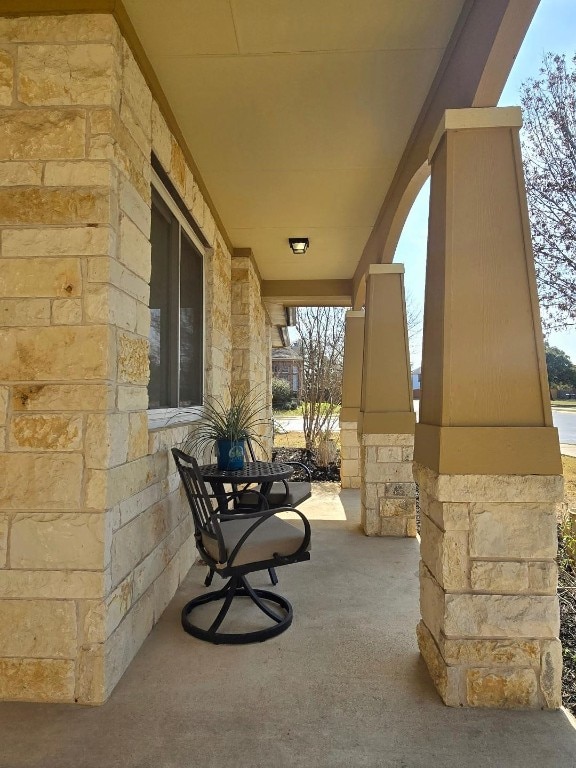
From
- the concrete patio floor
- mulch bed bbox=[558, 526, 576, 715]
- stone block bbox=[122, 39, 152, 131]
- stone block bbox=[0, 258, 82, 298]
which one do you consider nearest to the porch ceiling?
stone block bbox=[122, 39, 152, 131]

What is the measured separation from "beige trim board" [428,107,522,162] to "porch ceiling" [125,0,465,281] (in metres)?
0.42

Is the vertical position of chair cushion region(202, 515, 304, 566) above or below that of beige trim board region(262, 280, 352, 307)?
below

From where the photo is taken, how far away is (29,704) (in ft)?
5.91

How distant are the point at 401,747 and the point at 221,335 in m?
3.25

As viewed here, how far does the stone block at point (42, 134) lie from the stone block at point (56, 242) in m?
0.28

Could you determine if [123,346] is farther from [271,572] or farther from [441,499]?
[271,572]

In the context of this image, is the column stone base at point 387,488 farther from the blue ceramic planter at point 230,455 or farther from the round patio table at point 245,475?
the blue ceramic planter at point 230,455

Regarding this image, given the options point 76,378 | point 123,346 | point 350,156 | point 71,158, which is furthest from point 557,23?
point 76,378

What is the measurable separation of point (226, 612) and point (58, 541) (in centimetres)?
89

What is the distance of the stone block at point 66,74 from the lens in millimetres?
1876

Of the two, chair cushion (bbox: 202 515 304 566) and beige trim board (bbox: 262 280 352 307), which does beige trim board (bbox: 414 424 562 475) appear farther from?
beige trim board (bbox: 262 280 352 307)

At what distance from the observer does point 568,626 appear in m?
2.58

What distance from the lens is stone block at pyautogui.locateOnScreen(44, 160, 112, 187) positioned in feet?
6.13

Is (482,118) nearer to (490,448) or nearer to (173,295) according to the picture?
(490,448)
